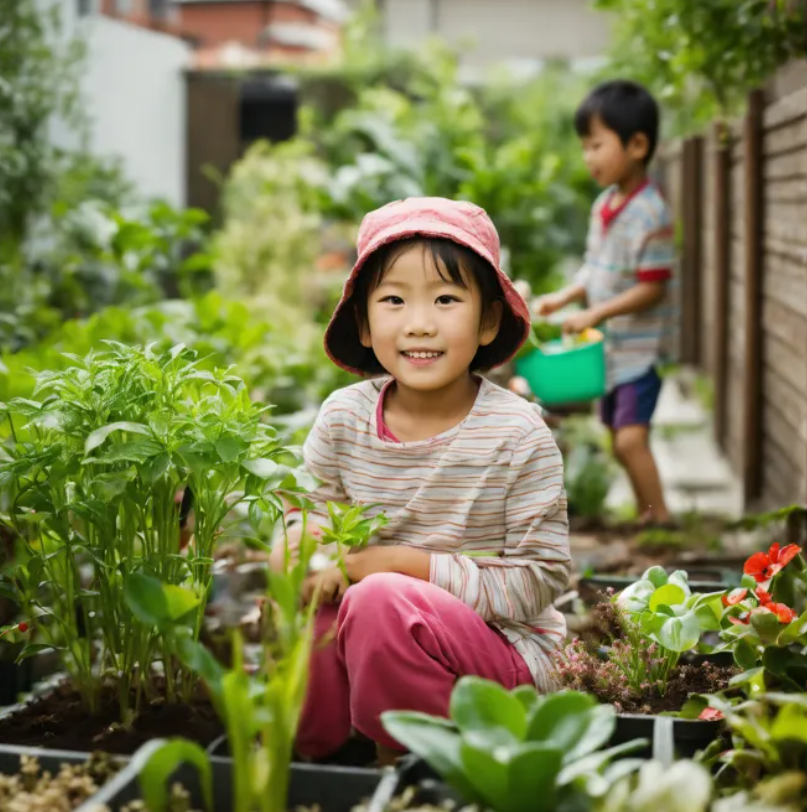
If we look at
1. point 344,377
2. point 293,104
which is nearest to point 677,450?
point 344,377

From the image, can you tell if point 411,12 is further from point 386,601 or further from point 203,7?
point 386,601

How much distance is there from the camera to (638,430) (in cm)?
420

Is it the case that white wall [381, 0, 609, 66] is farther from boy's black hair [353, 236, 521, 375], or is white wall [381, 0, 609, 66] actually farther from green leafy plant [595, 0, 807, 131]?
boy's black hair [353, 236, 521, 375]

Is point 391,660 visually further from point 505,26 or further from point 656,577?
point 505,26

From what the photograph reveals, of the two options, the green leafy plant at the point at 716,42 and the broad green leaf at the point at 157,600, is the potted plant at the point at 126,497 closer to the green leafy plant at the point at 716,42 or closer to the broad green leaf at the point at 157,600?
the broad green leaf at the point at 157,600

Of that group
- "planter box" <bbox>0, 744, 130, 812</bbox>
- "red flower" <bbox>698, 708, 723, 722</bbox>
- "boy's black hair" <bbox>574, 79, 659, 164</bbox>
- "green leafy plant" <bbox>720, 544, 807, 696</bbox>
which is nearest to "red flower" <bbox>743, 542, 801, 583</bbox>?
"green leafy plant" <bbox>720, 544, 807, 696</bbox>

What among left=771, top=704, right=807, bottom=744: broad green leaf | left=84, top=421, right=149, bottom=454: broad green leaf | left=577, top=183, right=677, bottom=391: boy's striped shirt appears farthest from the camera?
left=577, top=183, right=677, bottom=391: boy's striped shirt

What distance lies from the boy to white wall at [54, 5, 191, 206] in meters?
4.46

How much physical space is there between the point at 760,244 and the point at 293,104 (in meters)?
8.61

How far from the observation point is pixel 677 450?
23.7ft

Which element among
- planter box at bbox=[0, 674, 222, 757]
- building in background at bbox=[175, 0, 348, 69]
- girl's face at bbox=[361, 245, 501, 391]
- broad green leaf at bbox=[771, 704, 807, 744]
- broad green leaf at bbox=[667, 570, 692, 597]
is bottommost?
planter box at bbox=[0, 674, 222, 757]

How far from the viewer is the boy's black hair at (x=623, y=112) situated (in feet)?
13.7

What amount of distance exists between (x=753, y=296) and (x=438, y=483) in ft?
8.87

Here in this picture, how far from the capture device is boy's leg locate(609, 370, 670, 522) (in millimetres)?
4191
